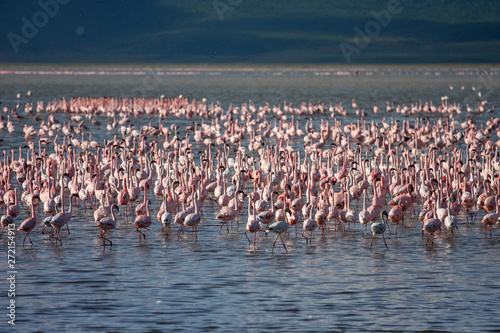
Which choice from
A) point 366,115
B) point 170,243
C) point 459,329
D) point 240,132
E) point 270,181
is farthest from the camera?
point 366,115

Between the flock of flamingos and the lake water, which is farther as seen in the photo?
the flock of flamingos

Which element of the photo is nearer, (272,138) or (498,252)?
(498,252)

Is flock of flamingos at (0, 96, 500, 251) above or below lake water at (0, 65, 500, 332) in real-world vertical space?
above

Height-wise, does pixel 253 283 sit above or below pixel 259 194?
below

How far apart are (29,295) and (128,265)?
249 cm

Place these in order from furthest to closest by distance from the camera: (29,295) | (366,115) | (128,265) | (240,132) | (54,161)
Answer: (366,115), (240,132), (54,161), (128,265), (29,295)

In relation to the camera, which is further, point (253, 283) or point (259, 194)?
point (259, 194)

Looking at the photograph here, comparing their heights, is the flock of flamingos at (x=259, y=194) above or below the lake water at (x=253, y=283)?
above

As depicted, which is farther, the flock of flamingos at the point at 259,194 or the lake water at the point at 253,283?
the flock of flamingos at the point at 259,194

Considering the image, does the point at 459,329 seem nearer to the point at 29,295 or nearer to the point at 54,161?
the point at 29,295

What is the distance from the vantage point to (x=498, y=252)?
16.7 meters

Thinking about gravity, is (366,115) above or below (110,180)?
above

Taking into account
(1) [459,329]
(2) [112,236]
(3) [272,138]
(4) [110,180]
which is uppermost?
(3) [272,138]

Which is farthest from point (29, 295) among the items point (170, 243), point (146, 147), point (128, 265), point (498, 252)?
point (146, 147)
